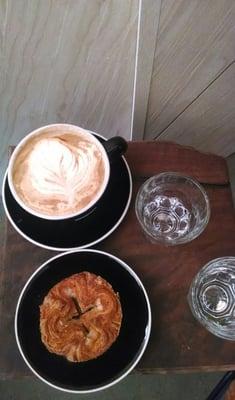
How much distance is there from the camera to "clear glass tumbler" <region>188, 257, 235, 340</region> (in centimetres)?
65

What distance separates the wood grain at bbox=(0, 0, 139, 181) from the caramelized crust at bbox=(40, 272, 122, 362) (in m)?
0.38

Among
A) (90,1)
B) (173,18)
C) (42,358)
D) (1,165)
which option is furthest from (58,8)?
(1,165)

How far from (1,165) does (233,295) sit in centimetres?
74

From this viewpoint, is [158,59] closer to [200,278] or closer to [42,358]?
[200,278]

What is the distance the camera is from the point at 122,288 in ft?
2.07

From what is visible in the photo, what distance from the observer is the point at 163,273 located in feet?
2.18

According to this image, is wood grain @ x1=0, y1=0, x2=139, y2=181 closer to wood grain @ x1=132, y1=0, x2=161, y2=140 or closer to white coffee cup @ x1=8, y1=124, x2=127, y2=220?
wood grain @ x1=132, y1=0, x2=161, y2=140

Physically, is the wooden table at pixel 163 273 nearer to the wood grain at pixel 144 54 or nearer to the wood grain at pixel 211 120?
the wood grain at pixel 144 54

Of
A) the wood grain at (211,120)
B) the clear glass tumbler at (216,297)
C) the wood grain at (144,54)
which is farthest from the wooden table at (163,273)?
the wood grain at (211,120)

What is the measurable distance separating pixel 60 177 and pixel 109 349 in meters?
0.26

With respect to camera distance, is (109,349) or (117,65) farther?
(117,65)

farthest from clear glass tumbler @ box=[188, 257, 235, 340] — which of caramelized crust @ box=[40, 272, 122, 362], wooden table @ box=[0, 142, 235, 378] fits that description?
caramelized crust @ box=[40, 272, 122, 362]

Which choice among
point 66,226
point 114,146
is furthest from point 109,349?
point 114,146

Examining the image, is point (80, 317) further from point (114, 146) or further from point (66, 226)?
point (114, 146)
